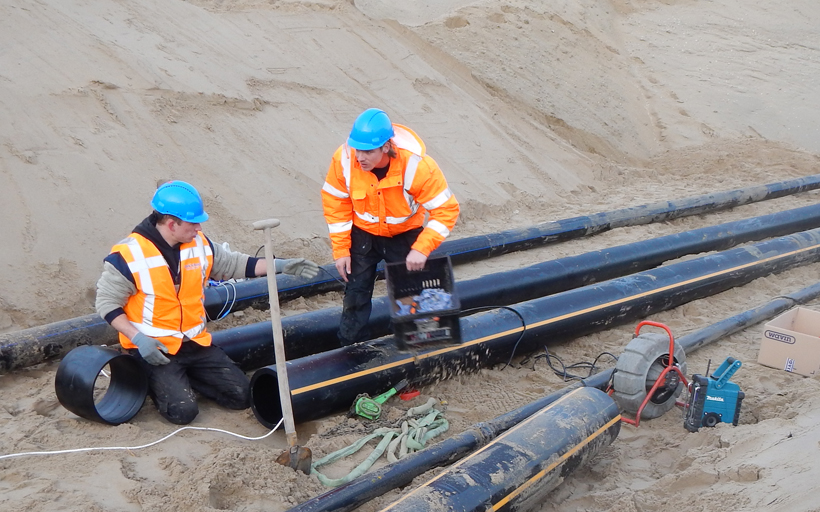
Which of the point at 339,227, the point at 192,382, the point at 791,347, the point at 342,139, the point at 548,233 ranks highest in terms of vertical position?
the point at 342,139

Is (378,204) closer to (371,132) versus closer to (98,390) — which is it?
(371,132)

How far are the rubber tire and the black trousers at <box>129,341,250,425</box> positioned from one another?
2236 mm

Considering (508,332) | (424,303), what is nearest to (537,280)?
(508,332)

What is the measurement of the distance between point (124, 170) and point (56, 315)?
182 centimetres

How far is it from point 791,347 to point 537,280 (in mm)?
1879

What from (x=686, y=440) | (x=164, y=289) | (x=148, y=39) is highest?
(x=148, y=39)

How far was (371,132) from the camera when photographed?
3963 millimetres

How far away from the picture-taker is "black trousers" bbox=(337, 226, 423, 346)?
453 cm

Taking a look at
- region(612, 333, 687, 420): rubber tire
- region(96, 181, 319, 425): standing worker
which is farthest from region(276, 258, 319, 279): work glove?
region(612, 333, 687, 420): rubber tire

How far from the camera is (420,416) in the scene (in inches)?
169

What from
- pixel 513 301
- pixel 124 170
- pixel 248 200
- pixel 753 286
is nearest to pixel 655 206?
pixel 753 286

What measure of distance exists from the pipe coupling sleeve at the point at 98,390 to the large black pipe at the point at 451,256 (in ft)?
1.64

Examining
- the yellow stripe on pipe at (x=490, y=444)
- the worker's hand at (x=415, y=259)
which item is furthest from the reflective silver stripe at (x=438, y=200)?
the yellow stripe on pipe at (x=490, y=444)

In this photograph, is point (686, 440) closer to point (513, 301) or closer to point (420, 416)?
point (420, 416)
